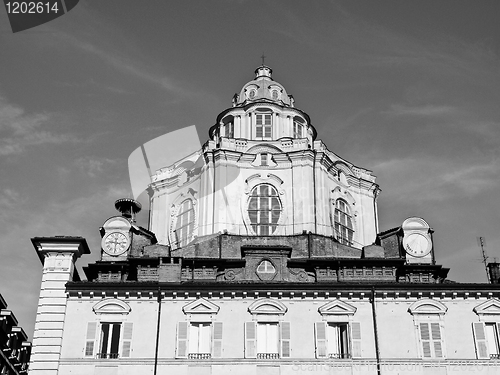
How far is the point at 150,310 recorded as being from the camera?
1446 inches

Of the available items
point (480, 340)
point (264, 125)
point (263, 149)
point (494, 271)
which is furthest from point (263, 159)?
point (480, 340)

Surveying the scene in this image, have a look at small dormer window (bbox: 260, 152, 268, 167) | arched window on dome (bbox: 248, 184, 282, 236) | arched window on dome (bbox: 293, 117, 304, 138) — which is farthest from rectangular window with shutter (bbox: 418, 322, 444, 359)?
arched window on dome (bbox: 293, 117, 304, 138)

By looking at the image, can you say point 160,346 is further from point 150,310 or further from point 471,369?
point 471,369

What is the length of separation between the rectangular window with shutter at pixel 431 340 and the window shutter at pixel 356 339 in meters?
3.27

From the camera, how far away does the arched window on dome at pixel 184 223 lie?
51.9 meters

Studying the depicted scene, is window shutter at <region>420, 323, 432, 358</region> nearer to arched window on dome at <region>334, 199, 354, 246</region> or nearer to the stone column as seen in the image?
arched window on dome at <region>334, 199, 354, 246</region>

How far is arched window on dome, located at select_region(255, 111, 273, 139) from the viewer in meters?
57.1

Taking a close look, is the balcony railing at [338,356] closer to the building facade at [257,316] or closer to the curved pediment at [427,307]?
the building facade at [257,316]

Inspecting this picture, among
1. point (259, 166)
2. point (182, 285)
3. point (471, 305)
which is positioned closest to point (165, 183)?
point (259, 166)

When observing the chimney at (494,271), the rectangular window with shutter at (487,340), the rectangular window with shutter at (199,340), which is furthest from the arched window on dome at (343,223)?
the rectangular window with shutter at (199,340)

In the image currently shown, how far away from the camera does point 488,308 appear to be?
37062 millimetres

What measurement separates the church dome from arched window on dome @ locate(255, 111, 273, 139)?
6.52 ft

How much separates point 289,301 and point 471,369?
9.92m

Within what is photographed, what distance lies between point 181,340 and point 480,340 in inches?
618
